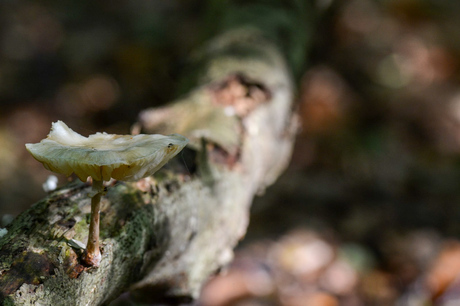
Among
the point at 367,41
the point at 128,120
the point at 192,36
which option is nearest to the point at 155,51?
the point at 192,36

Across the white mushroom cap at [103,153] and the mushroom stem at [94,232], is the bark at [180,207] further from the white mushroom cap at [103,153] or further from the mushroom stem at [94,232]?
the white mushroom cap at [103,153]

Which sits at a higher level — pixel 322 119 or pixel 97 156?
pixel 322 119

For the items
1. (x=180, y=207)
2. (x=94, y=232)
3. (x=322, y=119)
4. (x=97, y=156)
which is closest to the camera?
(x=97, y=156)

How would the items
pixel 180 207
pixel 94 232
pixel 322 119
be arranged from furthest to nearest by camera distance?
1. pixel 322 119
2. pixel 180 207
3. pixel 94 232

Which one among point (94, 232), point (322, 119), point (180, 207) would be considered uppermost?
point (322, 119)

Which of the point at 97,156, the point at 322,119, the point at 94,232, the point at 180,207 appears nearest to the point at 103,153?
the point at 97,156

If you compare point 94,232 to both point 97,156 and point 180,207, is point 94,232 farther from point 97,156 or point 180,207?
point 180,207

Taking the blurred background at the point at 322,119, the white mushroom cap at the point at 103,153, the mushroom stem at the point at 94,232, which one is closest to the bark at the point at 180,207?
the mushroom stem at the point at 94,232
